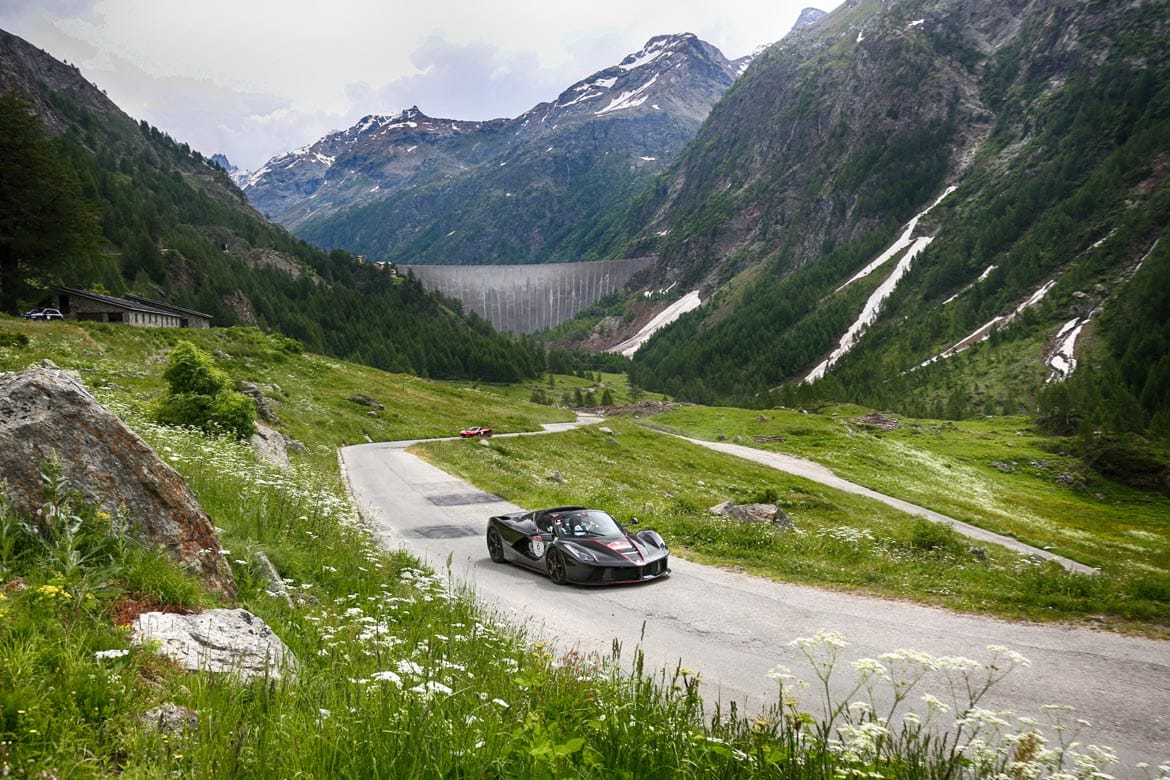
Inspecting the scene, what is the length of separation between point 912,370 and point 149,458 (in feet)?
486

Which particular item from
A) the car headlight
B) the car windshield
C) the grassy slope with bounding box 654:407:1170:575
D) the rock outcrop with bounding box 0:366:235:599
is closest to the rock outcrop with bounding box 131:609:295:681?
the rock outcrop with bounding box 0:366:235:599

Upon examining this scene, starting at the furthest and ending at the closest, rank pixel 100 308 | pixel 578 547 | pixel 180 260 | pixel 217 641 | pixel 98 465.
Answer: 1. pixel 180 260
2. pixel 100 308
3. pixel 578 547
4. pixel 98 465
5. pixel 217 641

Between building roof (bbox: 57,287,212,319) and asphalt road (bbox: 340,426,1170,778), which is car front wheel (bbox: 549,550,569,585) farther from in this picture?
building roof (bbox: 57,287,212,319)

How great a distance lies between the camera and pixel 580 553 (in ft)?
44.0

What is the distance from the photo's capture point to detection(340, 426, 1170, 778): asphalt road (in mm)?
7113

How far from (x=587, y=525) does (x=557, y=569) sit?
4.63ft

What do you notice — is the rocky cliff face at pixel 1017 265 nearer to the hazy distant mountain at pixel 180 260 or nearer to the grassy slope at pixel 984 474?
the grassy slope at pixel 984 474

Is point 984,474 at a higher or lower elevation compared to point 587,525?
lower

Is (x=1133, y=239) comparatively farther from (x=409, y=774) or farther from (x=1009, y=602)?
(x=409, y=774)

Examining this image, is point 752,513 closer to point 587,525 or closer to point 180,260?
point 587,525

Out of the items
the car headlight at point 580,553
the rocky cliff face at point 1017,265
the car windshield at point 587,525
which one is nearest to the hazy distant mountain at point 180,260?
the car windshield at point 587,525

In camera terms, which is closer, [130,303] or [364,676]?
[364,676]

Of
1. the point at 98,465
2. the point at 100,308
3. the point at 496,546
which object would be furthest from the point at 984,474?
the point at 100,308

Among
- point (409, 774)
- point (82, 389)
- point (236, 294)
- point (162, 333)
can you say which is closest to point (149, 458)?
point (82, 389)
